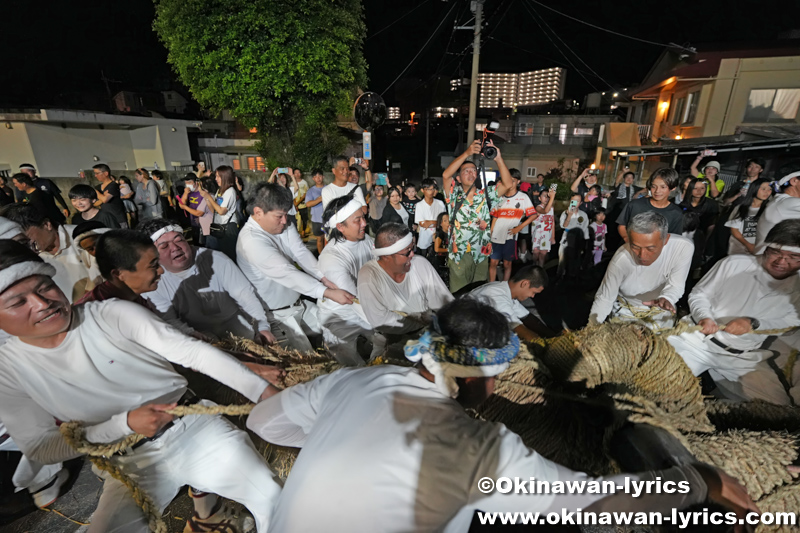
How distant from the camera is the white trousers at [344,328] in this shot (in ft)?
11.2

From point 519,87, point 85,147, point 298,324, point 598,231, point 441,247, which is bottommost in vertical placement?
point 441,247

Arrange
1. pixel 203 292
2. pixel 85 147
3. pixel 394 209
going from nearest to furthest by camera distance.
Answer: pixel 203 292, pixel 394 209, pixel 85 147

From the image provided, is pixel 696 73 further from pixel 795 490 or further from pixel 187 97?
pixel 187 97

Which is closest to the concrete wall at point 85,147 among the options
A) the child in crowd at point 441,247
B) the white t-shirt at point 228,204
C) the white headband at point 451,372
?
the white t-shirt at point 228,204

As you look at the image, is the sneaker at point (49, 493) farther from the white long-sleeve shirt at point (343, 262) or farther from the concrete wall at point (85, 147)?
the concrete wall at point (85, 147)

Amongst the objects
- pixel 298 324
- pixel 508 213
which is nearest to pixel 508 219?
pixel 508 213

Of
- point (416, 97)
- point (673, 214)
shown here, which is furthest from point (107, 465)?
point (416, 97)

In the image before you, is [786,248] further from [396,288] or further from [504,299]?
[396,288]

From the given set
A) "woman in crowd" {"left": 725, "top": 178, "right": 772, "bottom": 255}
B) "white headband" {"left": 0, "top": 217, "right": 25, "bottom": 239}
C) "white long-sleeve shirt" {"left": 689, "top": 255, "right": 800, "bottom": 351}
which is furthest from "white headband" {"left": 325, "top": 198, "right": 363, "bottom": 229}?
"woman in crowd" {"left": 725, "top": 178, "right": 772, "bottom": 255}

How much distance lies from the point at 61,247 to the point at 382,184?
19.9 ft

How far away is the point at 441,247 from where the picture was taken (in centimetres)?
749

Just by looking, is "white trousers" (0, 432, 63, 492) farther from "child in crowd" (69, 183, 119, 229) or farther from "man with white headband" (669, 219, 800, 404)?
"man with white headband" (669, 219, 800, 404)

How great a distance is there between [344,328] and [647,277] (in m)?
2.92

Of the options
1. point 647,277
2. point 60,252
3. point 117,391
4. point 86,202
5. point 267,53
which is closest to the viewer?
point 117,391
